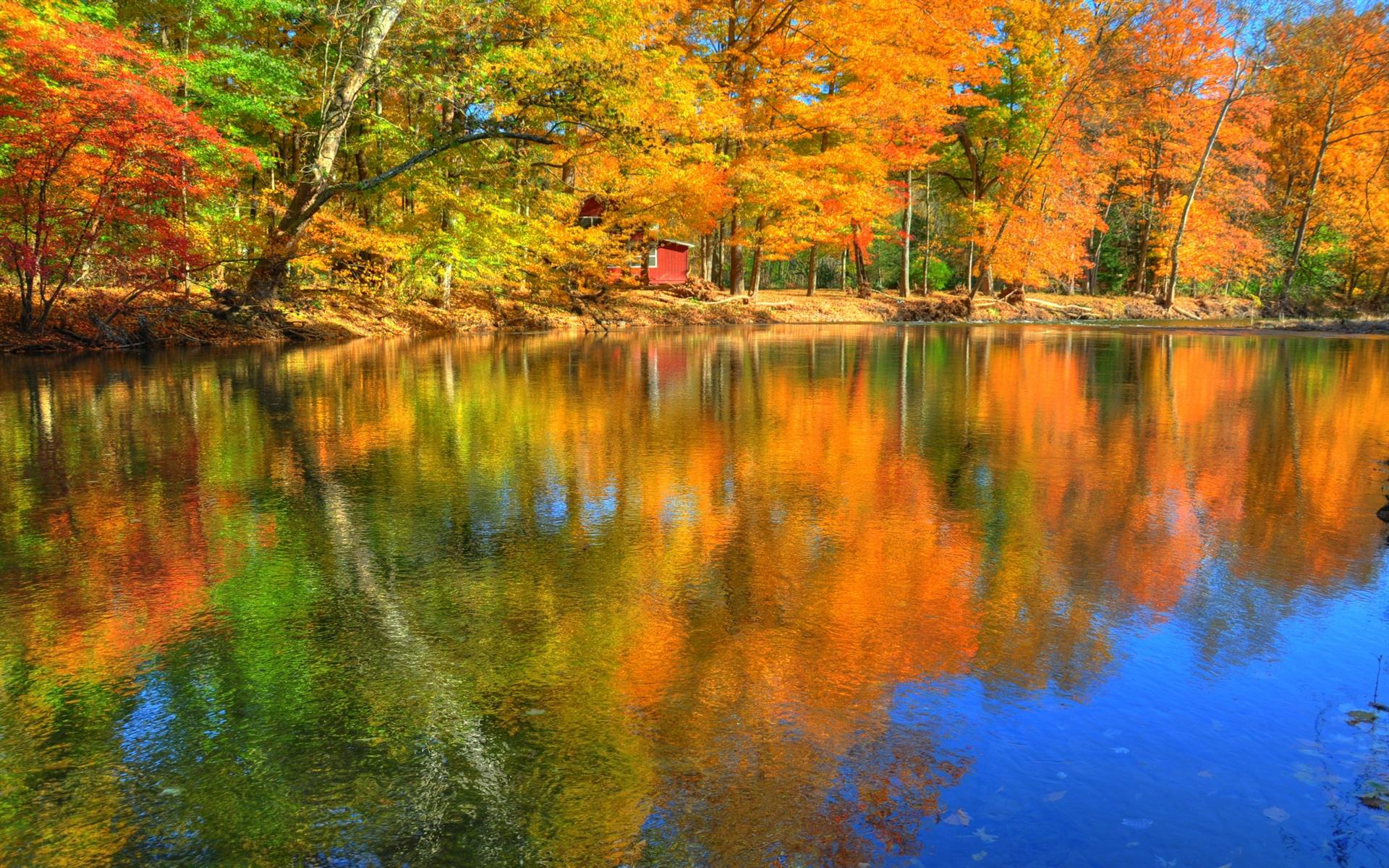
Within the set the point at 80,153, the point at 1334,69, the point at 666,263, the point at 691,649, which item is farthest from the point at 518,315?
the point at 1334,69

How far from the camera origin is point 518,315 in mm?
31766

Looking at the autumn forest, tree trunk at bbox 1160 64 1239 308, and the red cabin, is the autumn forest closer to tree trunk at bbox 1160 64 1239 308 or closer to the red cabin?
tree trunk at bbox 1160 64 1239 308

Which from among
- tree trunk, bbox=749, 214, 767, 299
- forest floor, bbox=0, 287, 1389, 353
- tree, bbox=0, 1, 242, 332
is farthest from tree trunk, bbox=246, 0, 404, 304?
tree trunk, bbox=749, 214, 767, 299

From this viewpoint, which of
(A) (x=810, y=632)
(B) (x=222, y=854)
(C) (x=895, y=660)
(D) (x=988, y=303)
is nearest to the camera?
(B) (x=222, y=854)

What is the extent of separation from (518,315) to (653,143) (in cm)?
1043

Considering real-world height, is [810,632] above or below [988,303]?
below

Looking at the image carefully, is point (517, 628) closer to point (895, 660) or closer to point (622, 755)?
point (622, 755)

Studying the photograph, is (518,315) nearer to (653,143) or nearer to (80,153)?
(653,143)

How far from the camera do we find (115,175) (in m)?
17.2

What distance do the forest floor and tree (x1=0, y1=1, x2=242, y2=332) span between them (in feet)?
5.07

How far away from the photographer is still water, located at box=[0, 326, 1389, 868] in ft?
8.82

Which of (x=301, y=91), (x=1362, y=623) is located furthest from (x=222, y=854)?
(x=301, y=91)

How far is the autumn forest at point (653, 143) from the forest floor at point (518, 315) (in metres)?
0.50

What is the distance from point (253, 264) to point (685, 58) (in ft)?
61.0
